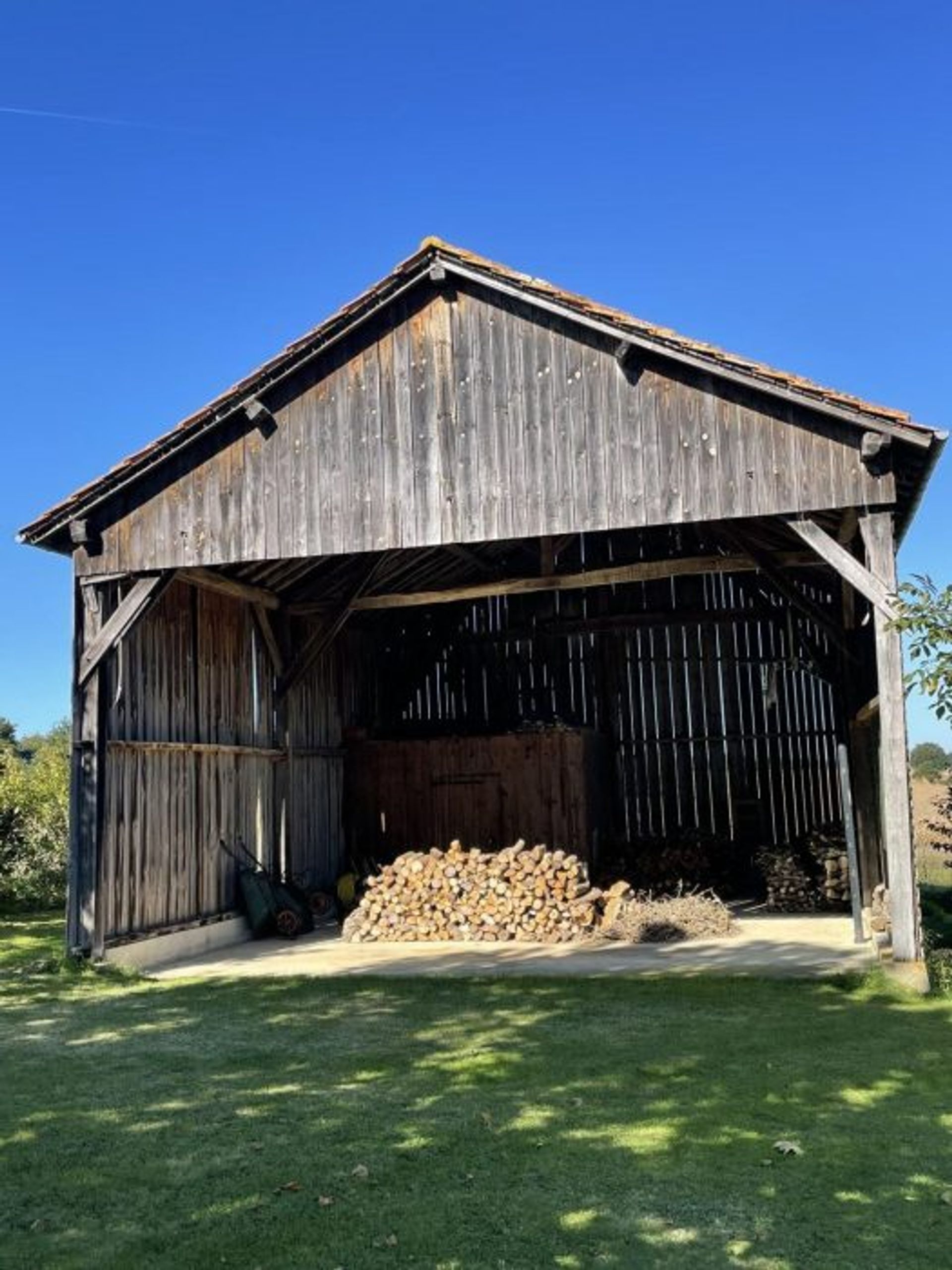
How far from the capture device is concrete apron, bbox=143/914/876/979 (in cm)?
1016

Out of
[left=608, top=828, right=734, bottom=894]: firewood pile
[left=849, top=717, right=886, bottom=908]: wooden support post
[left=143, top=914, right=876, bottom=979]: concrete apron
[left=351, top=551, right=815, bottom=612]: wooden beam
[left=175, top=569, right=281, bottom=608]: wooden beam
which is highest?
[left=175, top=569, right=281, bottom=608]: wooden beam

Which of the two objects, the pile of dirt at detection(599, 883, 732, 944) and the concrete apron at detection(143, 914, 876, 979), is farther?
the pile of dirt at detection(599, 883, 732, 944)

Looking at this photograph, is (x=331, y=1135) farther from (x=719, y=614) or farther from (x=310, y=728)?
(x=719, y=614)

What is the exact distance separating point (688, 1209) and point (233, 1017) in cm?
505

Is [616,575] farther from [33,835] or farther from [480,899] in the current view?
[33,835]

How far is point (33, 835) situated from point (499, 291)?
39.9 ft

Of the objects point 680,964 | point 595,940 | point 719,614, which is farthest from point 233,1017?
point 719,614

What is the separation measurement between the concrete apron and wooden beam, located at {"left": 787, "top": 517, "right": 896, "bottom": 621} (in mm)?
3058

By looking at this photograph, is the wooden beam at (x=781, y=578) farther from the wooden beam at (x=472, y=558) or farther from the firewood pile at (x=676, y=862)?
the firewood pile at (x=676, y=862)

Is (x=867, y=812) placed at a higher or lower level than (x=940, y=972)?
higher

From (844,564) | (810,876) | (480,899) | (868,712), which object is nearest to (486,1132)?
(844,564)

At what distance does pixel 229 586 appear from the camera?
1334 cm

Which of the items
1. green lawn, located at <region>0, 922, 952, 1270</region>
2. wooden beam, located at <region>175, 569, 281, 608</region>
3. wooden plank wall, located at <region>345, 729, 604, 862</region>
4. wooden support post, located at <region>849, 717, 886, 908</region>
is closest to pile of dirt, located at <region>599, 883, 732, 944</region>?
wooden support post, located at <region>849, 717, 886, 908</region>

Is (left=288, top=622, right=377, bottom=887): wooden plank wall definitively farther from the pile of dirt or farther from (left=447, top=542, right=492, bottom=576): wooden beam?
the pile of dirt
